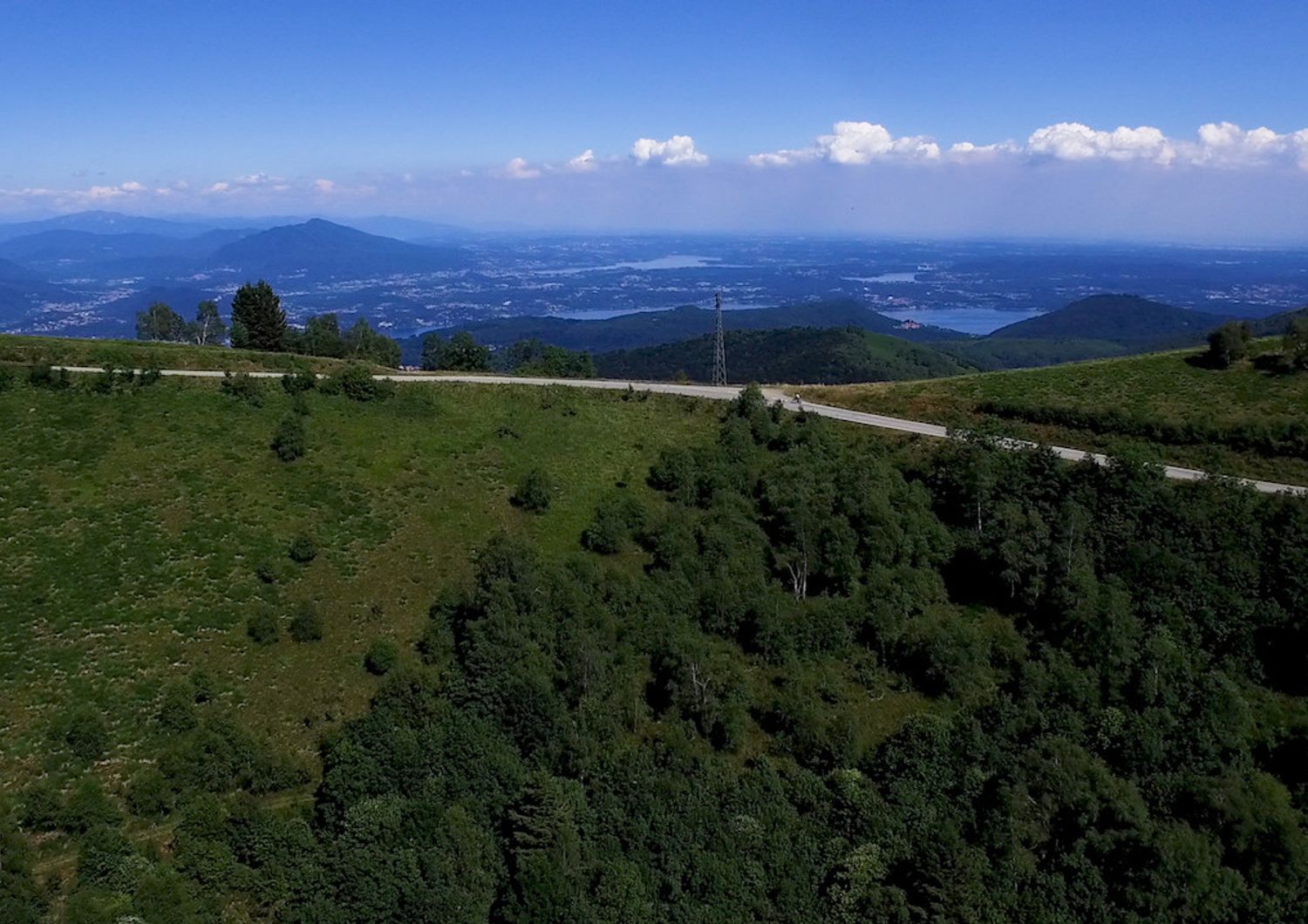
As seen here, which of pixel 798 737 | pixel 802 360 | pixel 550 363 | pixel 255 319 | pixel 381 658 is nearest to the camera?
pixel 798 737

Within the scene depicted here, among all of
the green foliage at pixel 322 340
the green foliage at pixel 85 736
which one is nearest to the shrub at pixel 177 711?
the green foliage at pixel 85 736

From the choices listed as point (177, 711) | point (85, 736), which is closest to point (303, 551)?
point (177, 711)

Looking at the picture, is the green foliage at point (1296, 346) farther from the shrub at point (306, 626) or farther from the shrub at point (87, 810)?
the shrub at point (87, 810)

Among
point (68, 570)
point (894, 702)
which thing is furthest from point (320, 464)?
point (894, 702)

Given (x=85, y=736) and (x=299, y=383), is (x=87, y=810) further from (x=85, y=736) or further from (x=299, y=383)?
(x=299, y=383)

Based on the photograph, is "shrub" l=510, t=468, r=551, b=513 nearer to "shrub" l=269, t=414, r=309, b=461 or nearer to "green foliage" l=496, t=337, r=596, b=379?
"shrub" l=269, t=414, r=309, b=461
